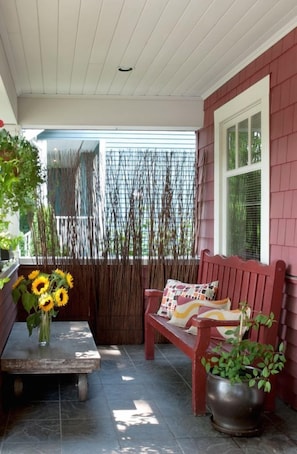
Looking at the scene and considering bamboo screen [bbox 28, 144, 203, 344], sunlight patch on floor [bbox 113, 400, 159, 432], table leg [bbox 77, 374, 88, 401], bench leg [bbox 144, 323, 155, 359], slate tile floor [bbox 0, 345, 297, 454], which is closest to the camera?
slate tile floor [bbox 0, 345, 297, 454]

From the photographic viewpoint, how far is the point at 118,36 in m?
4.17

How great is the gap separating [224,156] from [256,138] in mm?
822

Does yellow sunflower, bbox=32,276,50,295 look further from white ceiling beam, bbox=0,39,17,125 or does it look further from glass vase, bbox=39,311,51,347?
white ceiling beam, bbox=0,39,17,125

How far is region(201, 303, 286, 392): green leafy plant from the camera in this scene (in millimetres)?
3316

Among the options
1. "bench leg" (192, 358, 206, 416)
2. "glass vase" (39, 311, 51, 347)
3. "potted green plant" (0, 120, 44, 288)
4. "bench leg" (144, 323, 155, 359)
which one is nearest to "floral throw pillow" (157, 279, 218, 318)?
"bench leg" (144, 323, 155, 359)

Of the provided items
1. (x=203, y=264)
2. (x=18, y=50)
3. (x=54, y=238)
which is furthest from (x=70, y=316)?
(x=18, y=50)

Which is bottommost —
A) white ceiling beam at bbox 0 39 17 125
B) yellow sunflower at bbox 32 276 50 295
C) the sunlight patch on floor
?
the sunlight patch on floor

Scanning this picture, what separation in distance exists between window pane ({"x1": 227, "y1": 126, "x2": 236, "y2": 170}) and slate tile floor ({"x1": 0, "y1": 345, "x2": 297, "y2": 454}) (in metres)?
2.01

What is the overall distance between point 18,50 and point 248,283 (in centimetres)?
259

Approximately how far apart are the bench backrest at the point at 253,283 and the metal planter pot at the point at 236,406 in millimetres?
536

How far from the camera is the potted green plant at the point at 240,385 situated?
3301mm

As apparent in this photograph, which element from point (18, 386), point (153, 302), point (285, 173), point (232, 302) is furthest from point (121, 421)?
point (285, 173)

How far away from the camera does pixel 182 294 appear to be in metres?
5.07

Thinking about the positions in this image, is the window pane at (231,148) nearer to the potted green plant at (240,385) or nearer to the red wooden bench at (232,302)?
the red wooden bench at (232,302)
